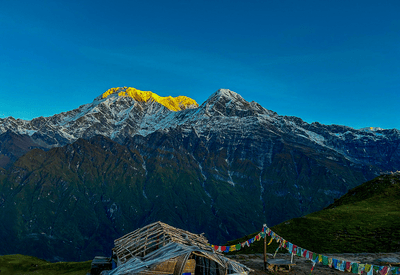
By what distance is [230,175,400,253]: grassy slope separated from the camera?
44947 millimetres

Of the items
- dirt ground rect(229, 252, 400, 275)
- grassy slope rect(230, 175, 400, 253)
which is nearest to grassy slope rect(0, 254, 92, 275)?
dirt ground rect(229, 252, 400, 275)

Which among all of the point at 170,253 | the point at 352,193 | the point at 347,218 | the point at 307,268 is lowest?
the point at 307,268

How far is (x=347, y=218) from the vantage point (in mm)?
55219

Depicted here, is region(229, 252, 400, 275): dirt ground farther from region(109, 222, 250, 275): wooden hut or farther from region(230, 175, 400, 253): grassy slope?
region(109, 222, 250, 275): wooden hut

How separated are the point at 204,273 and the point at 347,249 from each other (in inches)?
1132

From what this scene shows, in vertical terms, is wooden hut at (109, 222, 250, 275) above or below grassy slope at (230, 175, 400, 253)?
below

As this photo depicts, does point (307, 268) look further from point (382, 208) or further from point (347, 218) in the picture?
point (382, 208)

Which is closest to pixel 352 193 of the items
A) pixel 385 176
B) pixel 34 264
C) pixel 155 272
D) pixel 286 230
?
pixel 385 176

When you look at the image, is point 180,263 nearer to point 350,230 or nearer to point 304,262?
point 304,262

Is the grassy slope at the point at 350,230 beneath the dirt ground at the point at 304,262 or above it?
above

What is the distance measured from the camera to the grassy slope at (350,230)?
44.9 metres

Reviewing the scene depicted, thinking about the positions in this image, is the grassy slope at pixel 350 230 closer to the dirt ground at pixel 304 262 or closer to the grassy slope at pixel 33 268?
the dirt ground at pixel 304 262

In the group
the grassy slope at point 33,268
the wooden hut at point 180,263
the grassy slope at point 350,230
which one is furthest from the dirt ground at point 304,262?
the grassy slope at point 33,268

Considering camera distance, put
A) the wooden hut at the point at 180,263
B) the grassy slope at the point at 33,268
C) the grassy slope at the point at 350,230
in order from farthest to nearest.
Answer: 1. the grassy slope at the point at 33,268
2. the grassy slope at the point at 350,230
3. the wooden hut at the point at 180,263
